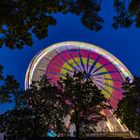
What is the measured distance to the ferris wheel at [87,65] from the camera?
6719 centimetres

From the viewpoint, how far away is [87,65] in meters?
72.9

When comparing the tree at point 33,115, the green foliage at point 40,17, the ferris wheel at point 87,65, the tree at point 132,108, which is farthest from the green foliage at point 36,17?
the ferris wheel at point 87,65

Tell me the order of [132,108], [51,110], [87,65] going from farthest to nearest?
[87,65] < [132,108] < [51,110]

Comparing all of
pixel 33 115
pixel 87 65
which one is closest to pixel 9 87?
pixel 33 115

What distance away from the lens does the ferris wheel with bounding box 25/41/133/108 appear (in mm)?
67188

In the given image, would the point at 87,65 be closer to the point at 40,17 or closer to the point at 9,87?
the point at 9,87

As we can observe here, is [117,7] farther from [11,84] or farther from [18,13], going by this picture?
[11,84]

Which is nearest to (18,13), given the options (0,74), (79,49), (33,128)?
(0,74)

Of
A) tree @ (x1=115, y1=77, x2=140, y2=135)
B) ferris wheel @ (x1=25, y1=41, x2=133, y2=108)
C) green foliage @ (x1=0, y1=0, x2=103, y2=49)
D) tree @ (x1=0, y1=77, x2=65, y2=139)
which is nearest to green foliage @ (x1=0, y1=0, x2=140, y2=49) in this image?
green foliage @ (x1=0, y1=0, x2=103, y2=49)

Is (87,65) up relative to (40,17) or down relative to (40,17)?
up

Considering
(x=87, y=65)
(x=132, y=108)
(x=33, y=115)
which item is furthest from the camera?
(x=87, y=65)

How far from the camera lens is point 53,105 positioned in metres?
43.0

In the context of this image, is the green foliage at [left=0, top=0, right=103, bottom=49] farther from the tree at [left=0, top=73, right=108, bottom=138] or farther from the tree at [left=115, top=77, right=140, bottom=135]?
the tree at [left=115, top=77, right=140, bottom=135]

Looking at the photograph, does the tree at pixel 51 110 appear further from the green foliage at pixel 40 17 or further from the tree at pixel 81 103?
the green foliage at pixel 40 17
